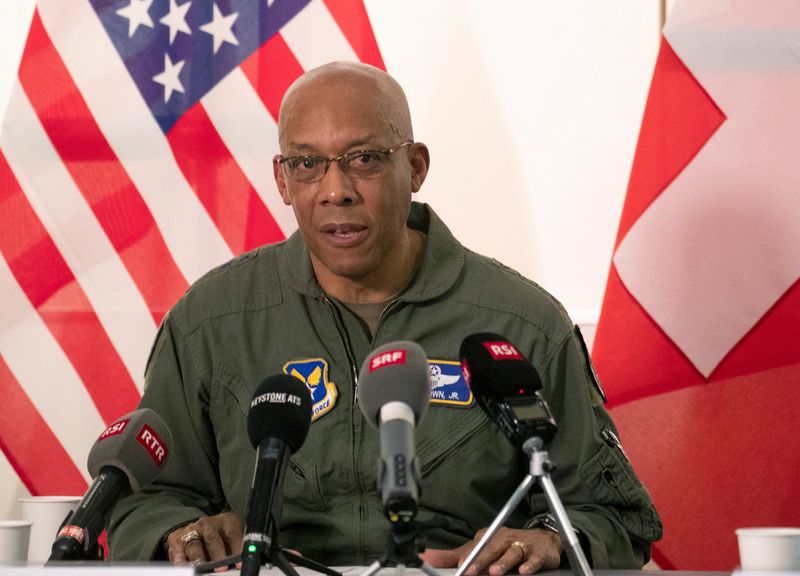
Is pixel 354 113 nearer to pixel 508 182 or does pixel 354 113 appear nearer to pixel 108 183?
pixel 508 182

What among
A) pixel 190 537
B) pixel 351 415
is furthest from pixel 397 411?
pixel 351 415

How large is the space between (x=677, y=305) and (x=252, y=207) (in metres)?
1.19

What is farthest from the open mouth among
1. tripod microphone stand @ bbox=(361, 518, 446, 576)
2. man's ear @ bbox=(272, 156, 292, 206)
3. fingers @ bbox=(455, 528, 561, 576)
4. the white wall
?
tripod microphone stand @ bbox=(361, 518, 446, 576)

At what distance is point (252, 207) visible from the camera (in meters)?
3.10

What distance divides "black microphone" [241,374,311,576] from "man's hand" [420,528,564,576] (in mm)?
547

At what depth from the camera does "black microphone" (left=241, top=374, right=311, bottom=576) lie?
111cm

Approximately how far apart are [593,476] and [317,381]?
0.55 m

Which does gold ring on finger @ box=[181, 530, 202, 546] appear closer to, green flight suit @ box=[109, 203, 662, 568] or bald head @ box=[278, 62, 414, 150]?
green flight suit @ box=[109, 203, 662, 568]

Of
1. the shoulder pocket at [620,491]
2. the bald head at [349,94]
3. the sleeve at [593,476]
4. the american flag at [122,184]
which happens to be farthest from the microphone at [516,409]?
the american flag at [122,184]

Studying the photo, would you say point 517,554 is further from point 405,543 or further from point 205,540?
point 405,543

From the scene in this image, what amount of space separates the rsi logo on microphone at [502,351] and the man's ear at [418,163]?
100 cm

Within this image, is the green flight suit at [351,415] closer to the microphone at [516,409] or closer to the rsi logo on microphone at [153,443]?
the rsi logo on microphone at [153,443]

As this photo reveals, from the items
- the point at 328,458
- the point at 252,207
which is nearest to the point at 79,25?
the point at 252,207

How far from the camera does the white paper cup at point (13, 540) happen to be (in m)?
1.75
